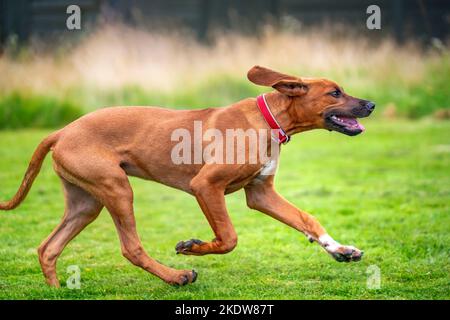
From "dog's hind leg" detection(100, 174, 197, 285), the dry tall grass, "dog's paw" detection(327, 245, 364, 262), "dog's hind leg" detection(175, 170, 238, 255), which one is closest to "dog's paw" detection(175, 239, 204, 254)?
"dog's hind leg" detection(175, 170, 238, 255)

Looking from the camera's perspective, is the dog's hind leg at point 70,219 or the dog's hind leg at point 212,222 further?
the dog's hind leg at point 70,219

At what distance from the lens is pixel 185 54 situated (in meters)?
18.3

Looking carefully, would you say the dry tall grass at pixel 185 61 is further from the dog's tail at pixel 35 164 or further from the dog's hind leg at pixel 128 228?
the dog's hind leg at pixel 128 228

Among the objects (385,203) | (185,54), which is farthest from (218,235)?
(185,54)

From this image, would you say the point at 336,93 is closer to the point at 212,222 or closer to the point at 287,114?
the point at 287,114

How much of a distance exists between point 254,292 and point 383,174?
5.62 meters

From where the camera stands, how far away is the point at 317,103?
6.15 meters

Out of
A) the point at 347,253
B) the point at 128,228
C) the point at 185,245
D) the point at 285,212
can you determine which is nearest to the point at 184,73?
the point at 285,212

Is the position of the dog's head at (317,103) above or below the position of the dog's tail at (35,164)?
above

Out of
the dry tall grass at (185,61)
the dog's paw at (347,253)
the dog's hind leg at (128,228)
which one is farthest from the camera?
the dry tall grass at (185,61)

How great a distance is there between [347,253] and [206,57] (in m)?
12.5

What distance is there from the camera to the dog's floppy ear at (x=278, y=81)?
6.11m

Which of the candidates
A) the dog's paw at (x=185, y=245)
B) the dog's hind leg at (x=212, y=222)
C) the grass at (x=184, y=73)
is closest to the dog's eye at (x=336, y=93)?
the dog's hind leg at (x=212, y=222)

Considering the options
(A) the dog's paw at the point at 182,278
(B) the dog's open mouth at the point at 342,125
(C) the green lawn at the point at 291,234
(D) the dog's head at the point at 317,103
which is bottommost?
(C) the green lawn at the point at 291,234
